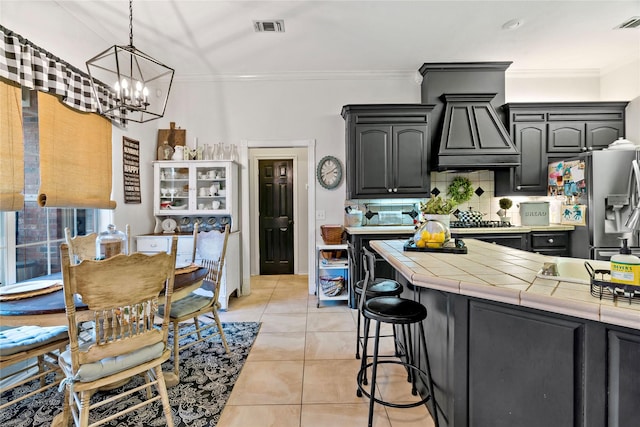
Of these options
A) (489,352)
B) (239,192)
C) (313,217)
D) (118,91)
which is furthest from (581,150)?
(118,91)

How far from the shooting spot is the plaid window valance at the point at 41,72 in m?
2.11

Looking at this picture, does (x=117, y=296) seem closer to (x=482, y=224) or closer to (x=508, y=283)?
(x=508, y=283)

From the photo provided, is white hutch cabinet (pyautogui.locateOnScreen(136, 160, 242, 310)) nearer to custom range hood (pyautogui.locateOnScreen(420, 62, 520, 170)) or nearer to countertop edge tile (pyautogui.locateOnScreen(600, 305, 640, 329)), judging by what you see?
custom range hood (pyautogui.locateOnScreen(420, 62, 520, 170))

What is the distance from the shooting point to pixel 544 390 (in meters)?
1.23

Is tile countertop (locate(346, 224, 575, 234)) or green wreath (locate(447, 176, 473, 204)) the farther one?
green wreath (locate(447, 176, 473, 204))

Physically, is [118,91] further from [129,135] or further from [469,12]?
[469,12]

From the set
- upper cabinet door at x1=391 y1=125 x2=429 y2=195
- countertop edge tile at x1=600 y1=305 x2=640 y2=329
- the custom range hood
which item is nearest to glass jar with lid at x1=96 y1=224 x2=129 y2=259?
countertop edge tile at x1=600 y1=305 x2=640 y2=329

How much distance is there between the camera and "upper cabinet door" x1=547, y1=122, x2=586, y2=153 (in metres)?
3.87

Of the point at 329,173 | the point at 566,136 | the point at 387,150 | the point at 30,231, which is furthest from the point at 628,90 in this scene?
the point at 30,231

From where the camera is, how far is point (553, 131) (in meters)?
3.88

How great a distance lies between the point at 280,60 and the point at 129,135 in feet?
6.53

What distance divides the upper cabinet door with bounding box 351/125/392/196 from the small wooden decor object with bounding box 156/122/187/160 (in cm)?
236

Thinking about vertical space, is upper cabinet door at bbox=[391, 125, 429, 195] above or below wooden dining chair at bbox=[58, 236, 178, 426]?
above

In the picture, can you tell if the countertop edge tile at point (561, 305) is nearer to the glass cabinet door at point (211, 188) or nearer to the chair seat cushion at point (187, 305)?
the chair seat cushion at point (187, 305)
